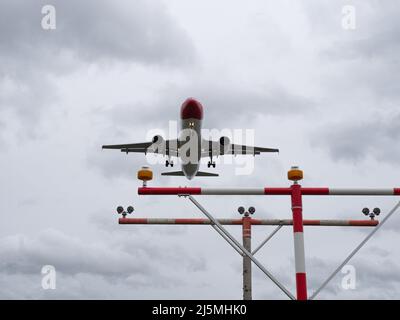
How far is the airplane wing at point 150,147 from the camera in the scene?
46781 mm

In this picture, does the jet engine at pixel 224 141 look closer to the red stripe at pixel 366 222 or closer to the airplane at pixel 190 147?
the airplane at pixel 190 147

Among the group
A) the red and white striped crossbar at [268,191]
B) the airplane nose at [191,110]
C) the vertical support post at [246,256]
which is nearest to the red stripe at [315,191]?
the red and white striped crossbar at [268,191]

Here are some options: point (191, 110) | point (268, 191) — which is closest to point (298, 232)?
point (268, 191)

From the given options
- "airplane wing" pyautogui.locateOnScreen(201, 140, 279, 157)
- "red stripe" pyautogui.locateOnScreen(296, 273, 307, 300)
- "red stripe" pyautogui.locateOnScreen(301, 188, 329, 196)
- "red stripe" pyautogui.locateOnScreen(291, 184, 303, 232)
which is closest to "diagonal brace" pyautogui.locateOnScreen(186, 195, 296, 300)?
"red stripe" pyautogui.locateOnScreen(296, 273, 307, 300)

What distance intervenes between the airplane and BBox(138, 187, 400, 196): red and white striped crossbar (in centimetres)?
2910

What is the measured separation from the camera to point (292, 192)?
10695 millimetres

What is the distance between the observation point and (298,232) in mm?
10477

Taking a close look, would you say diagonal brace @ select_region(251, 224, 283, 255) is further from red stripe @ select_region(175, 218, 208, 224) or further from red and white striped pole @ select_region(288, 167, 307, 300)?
red and white striped pole @ select_region(288, 167, 307, 300)

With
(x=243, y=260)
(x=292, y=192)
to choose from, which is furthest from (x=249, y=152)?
(x=292, y=192)

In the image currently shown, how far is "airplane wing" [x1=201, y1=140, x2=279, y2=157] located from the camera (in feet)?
155

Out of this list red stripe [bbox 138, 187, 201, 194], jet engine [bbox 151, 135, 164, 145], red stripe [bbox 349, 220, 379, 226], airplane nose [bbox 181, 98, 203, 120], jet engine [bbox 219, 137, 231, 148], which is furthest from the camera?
jet engine [bbox 219, 137, 231, 148]
